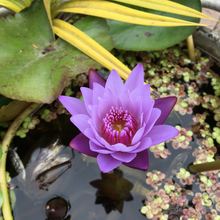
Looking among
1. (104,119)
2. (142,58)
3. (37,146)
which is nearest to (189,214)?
(104,119)

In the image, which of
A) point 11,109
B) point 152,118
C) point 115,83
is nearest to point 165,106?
point 152,118

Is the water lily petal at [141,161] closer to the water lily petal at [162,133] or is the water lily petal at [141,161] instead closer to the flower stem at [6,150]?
the water lily petal at [162,133]

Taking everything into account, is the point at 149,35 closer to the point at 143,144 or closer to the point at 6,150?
the point at 143,144

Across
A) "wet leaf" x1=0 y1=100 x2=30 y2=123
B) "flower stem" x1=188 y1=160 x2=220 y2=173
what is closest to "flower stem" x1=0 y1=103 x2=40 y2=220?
"wet leaf" x1=0 y1=100 x2=30 y2=123

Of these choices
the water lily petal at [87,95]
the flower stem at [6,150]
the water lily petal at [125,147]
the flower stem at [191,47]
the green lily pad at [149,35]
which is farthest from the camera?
the flower stem at [191,47]

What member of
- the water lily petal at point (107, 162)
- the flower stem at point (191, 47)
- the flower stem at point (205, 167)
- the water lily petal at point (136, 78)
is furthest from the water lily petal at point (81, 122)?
the flower stem at point (191, 47)

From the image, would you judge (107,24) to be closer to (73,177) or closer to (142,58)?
(142,58)

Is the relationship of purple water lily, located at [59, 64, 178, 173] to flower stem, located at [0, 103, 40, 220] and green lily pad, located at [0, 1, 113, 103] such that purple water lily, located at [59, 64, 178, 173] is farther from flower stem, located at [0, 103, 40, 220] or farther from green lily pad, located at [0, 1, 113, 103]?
flower stem, located at [0, 103, 40, 220]
